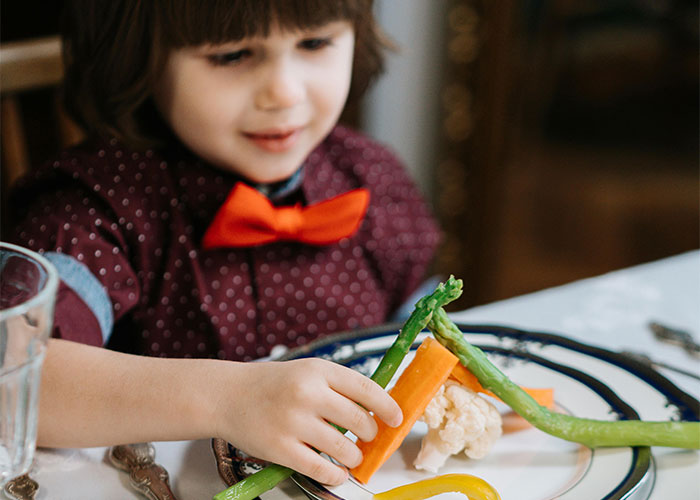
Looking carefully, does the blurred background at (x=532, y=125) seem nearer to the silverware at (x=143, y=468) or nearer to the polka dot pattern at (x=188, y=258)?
the polka dot pattern at (x=188, y=258)

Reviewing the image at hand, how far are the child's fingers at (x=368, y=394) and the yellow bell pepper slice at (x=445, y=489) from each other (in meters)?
0.05

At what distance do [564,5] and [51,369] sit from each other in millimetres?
3389

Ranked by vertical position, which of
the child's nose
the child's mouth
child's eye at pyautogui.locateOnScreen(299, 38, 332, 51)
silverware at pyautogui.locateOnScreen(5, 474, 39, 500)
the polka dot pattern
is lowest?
silverware at pyautogui.locateOnScreen(5, 474, 39, 500)

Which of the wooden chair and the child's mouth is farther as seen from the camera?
the wooden chair

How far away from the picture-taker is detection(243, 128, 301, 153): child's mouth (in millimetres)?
884

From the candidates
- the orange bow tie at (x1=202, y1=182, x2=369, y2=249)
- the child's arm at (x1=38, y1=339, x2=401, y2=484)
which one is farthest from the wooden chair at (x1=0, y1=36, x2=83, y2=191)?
the child's arm at (x1=38, y1=339, x2=401, y2=484)

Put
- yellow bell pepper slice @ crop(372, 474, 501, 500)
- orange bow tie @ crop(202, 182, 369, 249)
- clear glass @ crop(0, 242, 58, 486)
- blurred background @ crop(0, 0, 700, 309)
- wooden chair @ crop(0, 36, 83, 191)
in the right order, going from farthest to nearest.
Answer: blurred background @ crop(0, 0, 700, 309) < wooden chair @ crop(0, 36, 83, 191) < orange bow tie @ crop(202, 182, 369, 249) < yellow bell pepper slice @ crop(372, 474, 501, 500) < clear glass @ crop(0, 242, 58, 486)

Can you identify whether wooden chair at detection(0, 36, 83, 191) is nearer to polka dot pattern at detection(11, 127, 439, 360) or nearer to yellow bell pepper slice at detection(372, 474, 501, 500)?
polka dot pattern at detection(11, 127, 439, 360)

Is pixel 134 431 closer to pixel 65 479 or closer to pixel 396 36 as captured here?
pixel 65 479

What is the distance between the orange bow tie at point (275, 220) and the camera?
0.90 meters

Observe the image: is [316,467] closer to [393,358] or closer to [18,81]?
[393,358]

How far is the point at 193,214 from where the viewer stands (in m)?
0.96

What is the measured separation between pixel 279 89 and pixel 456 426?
15.6 inches

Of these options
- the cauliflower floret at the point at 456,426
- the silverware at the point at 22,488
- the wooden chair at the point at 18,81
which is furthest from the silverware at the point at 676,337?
the wooden chair at the point at 18,81
